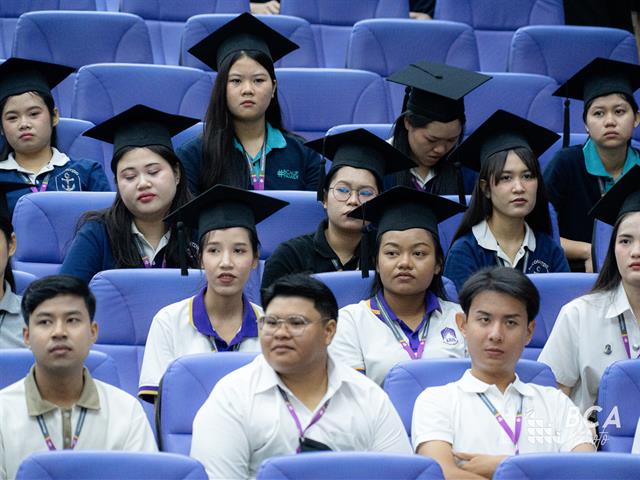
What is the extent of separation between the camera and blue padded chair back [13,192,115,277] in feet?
15.1

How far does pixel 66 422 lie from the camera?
327 cm

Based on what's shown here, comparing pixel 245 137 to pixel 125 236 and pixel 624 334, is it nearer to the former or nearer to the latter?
pixel 125 236

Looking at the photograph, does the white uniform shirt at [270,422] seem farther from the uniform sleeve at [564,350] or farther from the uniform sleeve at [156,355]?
the uniform sleeve at [564,350]

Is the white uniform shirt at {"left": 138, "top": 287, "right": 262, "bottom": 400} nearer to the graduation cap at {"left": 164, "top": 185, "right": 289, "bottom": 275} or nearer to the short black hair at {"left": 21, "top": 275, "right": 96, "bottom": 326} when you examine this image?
the graduation cap at {"left": 164, "top": 185, "right": 289, "bottom": 275}

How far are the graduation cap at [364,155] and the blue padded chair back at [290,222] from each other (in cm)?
9

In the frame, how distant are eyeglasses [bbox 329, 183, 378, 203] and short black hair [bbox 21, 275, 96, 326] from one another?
1318 millimetres

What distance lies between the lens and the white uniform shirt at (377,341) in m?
3.92

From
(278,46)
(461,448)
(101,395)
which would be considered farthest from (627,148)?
(101,395)

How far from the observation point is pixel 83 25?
20.0 ft

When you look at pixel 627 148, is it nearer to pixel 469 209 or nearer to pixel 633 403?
pixel 469 209

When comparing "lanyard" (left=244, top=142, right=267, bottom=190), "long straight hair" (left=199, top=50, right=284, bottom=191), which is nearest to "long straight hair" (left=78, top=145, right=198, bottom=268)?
"long straight hair" (left=199, top=50, right=284, bottom=191)

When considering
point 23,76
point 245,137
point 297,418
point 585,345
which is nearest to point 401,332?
point 585,345

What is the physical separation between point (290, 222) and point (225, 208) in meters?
0.63

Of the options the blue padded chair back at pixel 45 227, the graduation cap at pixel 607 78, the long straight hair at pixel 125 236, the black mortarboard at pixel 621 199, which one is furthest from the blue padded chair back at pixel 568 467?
the graduation cap at pixel 607 78
